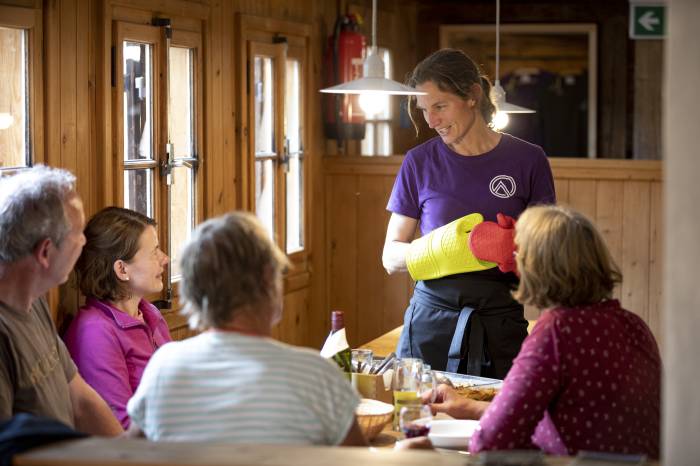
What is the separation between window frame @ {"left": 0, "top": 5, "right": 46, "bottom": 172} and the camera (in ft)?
10.3

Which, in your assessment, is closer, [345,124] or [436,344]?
[436,344]

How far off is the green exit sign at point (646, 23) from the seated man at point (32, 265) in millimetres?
4169

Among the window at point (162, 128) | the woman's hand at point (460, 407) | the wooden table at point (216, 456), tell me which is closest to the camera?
the wooden table at point (216, 456)

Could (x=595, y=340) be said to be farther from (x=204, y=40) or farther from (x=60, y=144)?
(x=204, y=40)

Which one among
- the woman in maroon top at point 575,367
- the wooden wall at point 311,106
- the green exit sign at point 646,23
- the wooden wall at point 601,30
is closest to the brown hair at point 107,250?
the wooden wall at point 311,106

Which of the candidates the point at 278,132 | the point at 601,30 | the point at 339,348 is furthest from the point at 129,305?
the point at 601,30

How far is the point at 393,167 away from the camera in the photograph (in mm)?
5496

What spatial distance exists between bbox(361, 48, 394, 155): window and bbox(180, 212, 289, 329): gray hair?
15.9 ft

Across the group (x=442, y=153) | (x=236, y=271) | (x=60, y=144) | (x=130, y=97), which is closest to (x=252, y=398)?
(x=236, y=271)

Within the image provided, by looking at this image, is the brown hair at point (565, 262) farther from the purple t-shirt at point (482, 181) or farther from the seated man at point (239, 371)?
the purple t-shirt at point (482, 181)

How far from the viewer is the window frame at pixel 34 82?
3131 millimetres

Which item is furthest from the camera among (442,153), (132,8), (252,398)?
(132,8)

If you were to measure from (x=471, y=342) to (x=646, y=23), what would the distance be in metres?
3.40

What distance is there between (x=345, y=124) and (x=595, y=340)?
381cm
